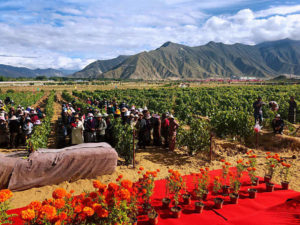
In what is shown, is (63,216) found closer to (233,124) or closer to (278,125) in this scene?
(233,124)

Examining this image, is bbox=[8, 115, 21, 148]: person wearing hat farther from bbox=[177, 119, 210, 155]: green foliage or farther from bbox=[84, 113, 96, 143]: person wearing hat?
bbox=[177, 119, 210, 155]: green foliage

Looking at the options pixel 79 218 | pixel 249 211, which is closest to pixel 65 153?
pixel 79 218

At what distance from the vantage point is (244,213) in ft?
14.0

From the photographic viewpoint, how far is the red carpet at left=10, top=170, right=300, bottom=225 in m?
3.93

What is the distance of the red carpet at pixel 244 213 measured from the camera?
3.93 meters

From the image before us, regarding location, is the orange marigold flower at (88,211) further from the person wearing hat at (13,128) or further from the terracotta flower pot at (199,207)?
the person wearing hat at (13,128)

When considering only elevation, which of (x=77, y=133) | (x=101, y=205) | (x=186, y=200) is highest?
(x=77, y=133)

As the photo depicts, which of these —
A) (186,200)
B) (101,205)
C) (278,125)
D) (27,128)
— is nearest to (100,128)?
(27,128)

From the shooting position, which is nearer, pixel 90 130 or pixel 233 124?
pixel 90 130

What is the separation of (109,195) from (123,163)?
483 cm

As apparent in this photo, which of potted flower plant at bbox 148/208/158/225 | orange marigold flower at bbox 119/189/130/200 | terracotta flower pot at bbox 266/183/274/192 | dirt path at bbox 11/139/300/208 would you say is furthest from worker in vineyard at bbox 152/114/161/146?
orange marigold flower at bbox 119/189/130/200

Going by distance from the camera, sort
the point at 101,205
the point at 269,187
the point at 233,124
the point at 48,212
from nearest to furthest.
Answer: the point at 48,212 → the point at 101,205 → the point at 269,187 → the point at 233,124

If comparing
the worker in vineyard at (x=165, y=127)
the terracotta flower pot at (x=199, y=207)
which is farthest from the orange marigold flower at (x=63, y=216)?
the worker in vineyard at (x=165, y=127)

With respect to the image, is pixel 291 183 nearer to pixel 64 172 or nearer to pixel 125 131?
pixel 125 131
